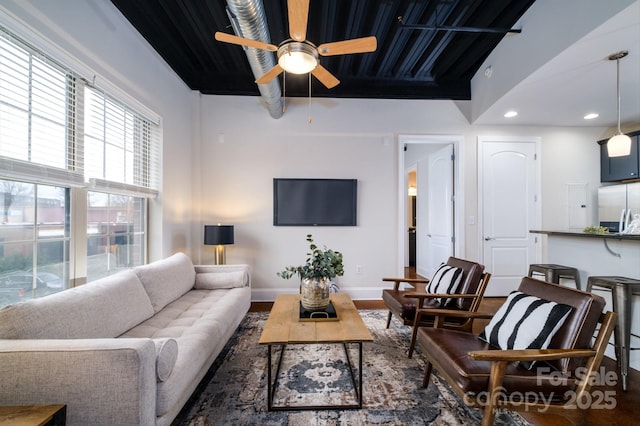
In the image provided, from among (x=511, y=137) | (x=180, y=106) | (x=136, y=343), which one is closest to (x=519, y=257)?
(x=511, y=137)

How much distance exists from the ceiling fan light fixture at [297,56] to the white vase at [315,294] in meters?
1.64

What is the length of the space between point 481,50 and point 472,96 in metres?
0.74

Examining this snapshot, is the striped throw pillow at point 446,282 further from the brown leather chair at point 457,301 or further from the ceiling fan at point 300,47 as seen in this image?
the ceiling fan at point 300,47

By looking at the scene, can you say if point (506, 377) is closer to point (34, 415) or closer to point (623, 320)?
point (623, 320)

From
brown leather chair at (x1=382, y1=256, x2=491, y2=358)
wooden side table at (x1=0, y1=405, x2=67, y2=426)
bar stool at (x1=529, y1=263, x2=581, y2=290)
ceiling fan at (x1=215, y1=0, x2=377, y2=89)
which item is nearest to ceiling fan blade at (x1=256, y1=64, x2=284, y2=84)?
ceiling fan at (x1=215, y1=0, x2=377, y2=89)

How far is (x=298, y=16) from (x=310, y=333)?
2.02 m

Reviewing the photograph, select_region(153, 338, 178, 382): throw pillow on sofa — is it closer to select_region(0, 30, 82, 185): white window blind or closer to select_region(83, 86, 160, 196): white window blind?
select_region(0, 30, 82, 185): white window blind

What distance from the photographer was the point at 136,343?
121 centimetres

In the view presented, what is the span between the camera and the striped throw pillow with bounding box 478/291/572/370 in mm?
1439

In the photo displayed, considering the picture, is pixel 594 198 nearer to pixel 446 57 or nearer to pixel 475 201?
pixel 475 201

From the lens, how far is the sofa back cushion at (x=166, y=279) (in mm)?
2213

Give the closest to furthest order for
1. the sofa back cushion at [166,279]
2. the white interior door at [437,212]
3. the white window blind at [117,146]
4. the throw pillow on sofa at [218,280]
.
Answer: the white window blind at [117,146], the sofa back cushion at [166,279], the throw pillow on sofa at [218,280], the white interior door at [437,212]

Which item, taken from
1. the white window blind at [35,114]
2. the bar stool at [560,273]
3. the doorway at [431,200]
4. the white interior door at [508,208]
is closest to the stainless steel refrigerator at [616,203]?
the white interior door at [508,208]

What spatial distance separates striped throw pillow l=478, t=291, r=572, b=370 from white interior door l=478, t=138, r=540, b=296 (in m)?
2.56
